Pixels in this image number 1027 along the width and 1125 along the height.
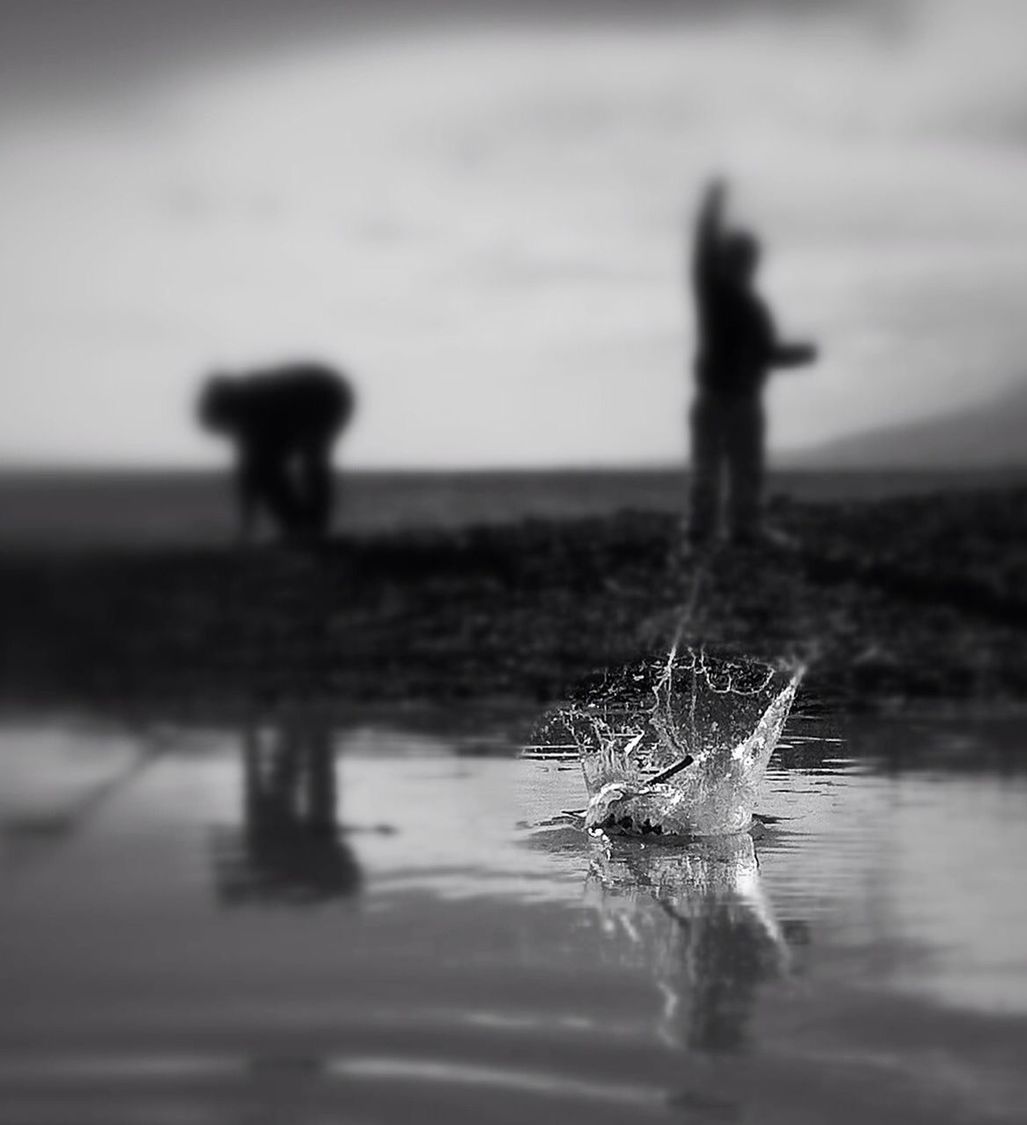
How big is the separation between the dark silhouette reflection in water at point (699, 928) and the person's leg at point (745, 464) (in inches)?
172

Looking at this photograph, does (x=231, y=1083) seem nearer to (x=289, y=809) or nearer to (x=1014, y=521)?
(x=289, y=809)

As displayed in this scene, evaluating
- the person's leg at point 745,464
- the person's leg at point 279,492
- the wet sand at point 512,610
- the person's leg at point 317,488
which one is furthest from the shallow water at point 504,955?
the person's leg at point 279,492

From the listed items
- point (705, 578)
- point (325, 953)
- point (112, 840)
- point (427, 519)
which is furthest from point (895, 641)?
point (325, 953)

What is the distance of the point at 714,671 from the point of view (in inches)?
299

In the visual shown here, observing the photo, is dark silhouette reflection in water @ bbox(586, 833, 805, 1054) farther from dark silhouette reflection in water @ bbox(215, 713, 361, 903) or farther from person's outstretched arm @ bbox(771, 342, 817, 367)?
person's outstretched arm @ bbox(771, 342, 817, 367)

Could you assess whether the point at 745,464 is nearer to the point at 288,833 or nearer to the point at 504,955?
the point at 288,833

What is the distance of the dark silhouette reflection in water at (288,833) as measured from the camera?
4348 mm

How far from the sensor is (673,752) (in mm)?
5395

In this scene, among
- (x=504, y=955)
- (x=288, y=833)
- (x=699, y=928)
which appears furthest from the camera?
(x=288, y=833)

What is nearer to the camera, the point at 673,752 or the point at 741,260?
the point at 673,752

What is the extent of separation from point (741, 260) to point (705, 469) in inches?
39.3

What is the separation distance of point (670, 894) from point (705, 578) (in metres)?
4.97

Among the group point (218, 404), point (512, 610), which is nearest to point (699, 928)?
point (512, 610)

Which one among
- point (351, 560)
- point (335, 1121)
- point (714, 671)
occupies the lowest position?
point (335, 1121)
